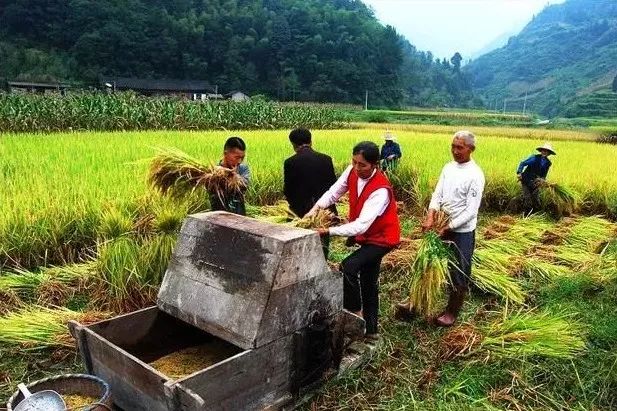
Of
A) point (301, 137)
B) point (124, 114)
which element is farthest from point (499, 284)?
point (124, 114)

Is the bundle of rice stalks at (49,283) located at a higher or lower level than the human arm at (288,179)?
lower

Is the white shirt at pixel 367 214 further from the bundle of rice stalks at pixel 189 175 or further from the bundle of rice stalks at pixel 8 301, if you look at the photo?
the bundle of rice stalks at pixel 8 301

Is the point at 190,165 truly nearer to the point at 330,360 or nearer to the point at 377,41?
the point at 330,360

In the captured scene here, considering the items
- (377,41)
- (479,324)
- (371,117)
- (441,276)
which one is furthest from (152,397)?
(377,41)

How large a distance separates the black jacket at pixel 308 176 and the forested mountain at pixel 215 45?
161 ft

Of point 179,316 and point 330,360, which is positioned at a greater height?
point 179,316

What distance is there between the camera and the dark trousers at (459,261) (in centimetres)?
401

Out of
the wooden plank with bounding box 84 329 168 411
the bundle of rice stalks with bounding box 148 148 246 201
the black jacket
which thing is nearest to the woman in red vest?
the bundle of rice stalks with bounding box 148 148 246 201

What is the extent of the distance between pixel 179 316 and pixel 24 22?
200 feet

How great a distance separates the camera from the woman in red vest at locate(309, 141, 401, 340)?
128 inches

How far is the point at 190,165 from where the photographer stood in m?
3.86

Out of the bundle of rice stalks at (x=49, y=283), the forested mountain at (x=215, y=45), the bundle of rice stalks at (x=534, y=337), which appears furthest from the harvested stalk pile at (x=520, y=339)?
the forested mountain at (x=215, y=45)

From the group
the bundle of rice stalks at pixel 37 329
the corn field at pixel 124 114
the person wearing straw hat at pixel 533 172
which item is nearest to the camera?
the bundle of rice stalks at pixel 37 329

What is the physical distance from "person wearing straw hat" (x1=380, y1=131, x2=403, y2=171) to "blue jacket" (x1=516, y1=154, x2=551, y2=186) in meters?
2.11
